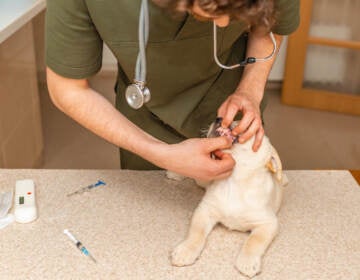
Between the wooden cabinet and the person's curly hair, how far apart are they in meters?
2.38

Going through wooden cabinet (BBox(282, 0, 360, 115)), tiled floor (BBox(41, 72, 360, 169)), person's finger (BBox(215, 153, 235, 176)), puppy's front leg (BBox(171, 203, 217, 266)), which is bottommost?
tiled floor (BBox(41, 72, 360, 169))

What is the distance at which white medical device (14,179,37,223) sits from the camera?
924 millimetres

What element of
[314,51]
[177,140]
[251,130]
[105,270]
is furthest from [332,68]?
[105,270]

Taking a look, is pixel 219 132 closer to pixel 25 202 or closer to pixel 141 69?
pixel 141 69

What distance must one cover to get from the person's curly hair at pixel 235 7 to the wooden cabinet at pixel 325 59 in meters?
2.38

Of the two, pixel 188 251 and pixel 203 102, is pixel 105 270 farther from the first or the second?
pixel 203 102

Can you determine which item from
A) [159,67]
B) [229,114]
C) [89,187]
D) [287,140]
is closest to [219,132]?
[229,114]

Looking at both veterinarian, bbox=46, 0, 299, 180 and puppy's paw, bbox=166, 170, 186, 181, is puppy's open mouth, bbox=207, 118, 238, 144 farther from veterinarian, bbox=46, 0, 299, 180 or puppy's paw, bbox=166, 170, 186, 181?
puppy's paw, bbox=166, 170, 186, 181

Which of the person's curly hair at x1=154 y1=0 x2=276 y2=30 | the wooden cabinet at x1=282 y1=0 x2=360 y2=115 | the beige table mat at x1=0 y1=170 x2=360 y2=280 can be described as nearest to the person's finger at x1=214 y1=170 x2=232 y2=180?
the beige table mat at x1=0 y1=170 x2=360 y2=280

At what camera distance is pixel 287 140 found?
271 cm

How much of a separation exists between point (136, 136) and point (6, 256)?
318 millimetres

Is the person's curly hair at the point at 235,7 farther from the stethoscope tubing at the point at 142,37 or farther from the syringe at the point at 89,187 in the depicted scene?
the syringe at the point at 89,187

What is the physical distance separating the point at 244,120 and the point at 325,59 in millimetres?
2366

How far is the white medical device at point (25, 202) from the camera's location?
36.4 inches
